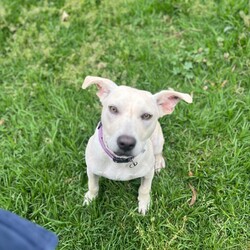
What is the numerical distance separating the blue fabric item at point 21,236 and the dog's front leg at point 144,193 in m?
1.69

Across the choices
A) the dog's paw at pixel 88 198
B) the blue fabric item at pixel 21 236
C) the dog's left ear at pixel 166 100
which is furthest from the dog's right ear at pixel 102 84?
the blue fabric item at pixel 21 236

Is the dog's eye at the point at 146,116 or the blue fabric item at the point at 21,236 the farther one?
the dog's eye at the point at 146,116

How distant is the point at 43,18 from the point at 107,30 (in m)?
0.82

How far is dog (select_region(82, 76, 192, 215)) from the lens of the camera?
311 cm

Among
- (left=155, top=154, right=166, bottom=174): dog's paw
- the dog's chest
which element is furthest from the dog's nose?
(left=155, top=154, right=166, bottom=174): dog's paw

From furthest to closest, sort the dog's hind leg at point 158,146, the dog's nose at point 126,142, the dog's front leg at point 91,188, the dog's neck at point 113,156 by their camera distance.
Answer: the dog's hind leg at point 158,146
the dog's front leg at point 91,188
the dog's neck at point 113,156
the dog's nose at point 126,142

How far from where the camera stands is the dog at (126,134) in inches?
122

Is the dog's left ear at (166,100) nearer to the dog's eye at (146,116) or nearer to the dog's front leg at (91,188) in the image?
the dog's eye at (146,116)

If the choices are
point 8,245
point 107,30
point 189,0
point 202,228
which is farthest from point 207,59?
point 8,245

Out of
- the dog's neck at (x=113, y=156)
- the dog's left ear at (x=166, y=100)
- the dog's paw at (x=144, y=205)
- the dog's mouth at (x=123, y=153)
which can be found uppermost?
the dog's left ear at (x=166, y=100)

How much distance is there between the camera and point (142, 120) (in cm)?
320

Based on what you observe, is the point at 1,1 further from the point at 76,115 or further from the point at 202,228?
the point at 202,228

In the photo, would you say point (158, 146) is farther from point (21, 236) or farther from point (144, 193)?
point (21, 236)

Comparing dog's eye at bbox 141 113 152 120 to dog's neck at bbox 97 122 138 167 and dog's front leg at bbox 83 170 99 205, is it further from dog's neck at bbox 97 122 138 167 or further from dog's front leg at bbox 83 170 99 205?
dog's front leg at bbox 83 170 99 205
